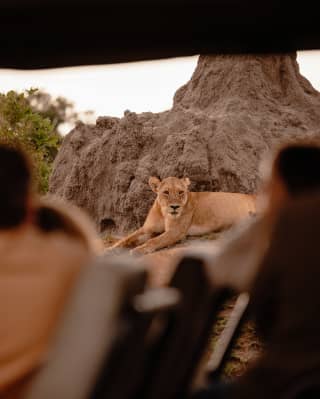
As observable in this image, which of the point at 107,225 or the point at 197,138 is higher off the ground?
the point at 197,138

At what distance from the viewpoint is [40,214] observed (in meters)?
2.42

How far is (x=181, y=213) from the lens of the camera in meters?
9.41

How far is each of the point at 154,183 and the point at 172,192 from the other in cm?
22

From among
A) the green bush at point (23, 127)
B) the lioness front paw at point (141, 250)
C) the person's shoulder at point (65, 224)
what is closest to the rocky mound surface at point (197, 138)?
the lioness front paw at point (141, 250)

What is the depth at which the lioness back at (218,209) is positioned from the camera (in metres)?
8.89

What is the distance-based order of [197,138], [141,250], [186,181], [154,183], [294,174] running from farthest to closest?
[197,138]
[154,183]
[186,181]
[141,250]
[294,174]

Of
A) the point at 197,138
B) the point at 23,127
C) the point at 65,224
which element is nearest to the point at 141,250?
the point at 197,138

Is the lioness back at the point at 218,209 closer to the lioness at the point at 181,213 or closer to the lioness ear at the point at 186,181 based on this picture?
the lioness at the point at 181,213

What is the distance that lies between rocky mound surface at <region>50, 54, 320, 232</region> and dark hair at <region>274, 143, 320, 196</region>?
722cm

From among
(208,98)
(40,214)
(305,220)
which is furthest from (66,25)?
(208,98)

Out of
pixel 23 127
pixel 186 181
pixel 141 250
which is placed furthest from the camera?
pixel 23 127

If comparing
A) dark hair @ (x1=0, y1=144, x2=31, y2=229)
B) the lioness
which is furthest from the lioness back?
dark hair @ (x1=0, y1=144, x2=31, y2=229)

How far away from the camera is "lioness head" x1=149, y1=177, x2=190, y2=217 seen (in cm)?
922

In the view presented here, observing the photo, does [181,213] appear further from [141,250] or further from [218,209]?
A: [141,250]
